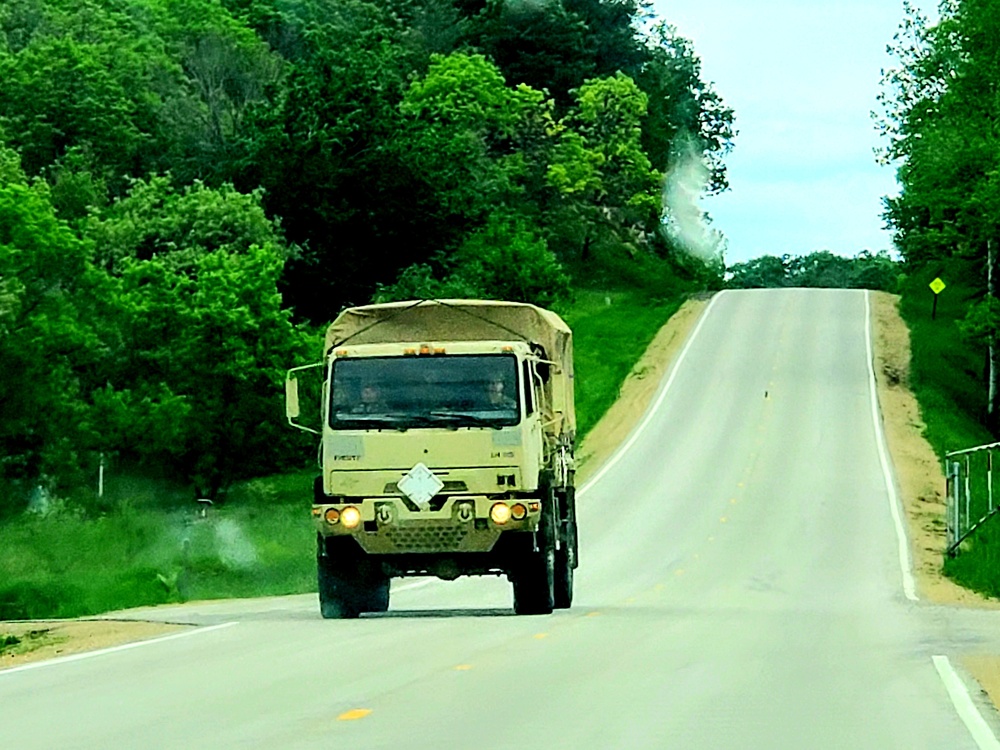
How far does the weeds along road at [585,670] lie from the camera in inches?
498

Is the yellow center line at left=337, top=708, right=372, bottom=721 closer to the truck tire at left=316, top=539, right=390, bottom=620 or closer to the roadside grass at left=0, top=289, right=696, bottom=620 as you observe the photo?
the truck tire at left=316, top=539, right=390, bottom=620

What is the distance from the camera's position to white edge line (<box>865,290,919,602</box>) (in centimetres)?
3727

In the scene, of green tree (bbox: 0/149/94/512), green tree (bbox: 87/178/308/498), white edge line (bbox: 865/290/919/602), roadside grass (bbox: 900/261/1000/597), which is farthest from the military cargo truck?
green tree (bbox: 87/178/308/498)

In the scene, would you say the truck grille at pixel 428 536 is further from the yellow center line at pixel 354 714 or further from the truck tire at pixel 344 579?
the yellow center line at pixel 354 714

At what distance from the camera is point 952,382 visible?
74.0 m

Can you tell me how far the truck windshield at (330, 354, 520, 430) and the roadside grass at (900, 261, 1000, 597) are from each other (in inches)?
570

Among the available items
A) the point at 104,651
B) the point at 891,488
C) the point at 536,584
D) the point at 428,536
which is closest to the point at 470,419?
the point at 428,536

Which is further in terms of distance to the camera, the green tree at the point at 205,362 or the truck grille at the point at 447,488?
the green tree at the point at 205,362

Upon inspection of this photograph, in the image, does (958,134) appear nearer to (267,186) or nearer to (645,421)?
(645,421)

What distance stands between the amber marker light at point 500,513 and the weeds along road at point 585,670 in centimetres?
117

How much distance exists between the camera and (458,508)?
2342cm

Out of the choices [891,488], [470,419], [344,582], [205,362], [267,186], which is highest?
[267,186]

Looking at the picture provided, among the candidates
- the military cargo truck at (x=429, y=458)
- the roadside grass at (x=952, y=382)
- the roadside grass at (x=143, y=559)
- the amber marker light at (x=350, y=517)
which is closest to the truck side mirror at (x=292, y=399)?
the military cargo truck at (x=429, y=458)

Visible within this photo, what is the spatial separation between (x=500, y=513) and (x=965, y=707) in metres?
9.85
